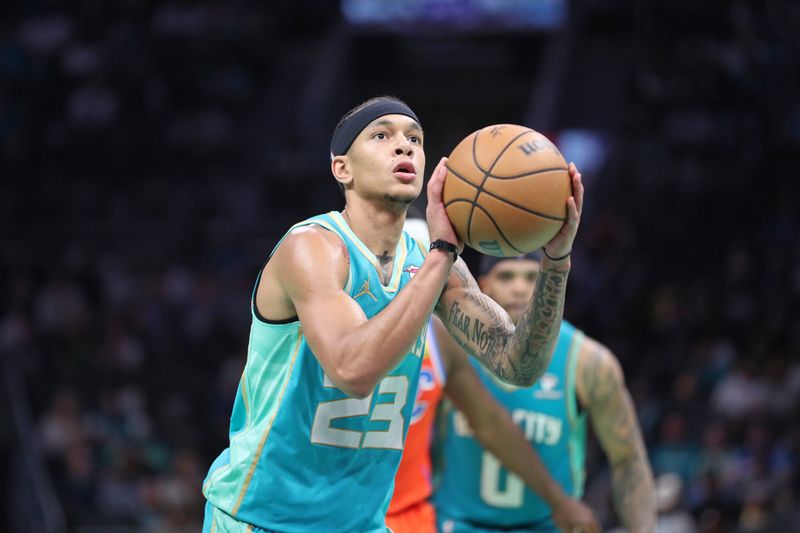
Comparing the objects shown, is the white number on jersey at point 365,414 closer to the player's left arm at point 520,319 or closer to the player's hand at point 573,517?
the player's left arm at point 520,319

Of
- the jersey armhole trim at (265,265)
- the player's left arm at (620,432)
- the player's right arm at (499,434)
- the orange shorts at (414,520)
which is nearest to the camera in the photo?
the jersey armhole trim at (265,265)

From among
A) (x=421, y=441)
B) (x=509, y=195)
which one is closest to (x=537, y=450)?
(x=421, y=441)

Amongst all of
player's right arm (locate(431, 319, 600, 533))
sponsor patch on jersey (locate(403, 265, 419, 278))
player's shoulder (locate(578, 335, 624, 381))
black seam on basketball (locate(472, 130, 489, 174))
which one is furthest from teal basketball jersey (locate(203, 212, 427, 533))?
player's shoulder (locate(578, 335, 624, 381))

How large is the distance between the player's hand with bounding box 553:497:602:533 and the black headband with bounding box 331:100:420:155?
211 cm

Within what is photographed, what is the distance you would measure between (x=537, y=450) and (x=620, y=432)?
15.8 inches

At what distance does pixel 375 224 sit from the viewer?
3938mm

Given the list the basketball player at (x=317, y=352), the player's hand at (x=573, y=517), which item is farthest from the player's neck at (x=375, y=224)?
the player's hand at (x=573, y=517)

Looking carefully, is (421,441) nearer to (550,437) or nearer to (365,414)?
(550,437)

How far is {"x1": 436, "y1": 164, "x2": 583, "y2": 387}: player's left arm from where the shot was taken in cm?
375

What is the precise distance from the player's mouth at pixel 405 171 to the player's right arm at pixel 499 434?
1544 mm

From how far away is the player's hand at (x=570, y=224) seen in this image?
143 inches

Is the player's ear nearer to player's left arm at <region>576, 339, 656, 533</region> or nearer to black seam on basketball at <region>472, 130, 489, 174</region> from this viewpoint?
black seam on basketball at <region>472, 130, 489, 174</region>

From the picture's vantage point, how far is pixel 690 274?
13695mm

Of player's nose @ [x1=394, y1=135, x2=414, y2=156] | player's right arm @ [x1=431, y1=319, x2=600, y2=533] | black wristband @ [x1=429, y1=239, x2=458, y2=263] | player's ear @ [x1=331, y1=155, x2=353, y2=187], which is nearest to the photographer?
black wristband @ [x1=429, y1=239, x2=458, y2=263]
